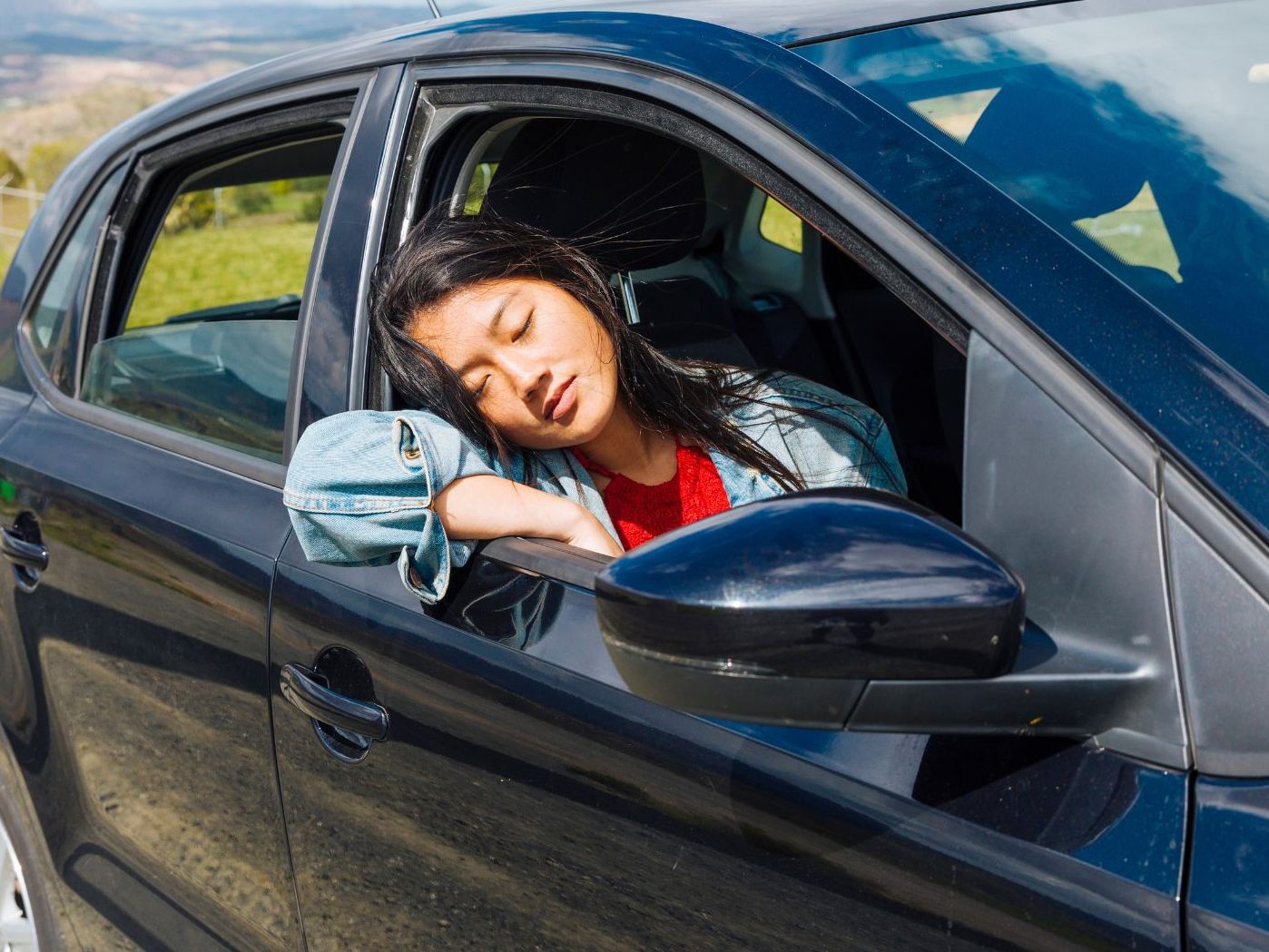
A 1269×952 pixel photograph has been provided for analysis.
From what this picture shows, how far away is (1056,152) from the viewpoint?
1.31 metres

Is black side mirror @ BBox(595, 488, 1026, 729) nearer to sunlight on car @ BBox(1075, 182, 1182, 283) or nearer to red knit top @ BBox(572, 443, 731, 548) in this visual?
sunlight on car @ BBox(1075, 182, 1182, 283)

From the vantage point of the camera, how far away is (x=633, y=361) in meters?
1.81

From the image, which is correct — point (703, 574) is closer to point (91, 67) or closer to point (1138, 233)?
point (1138, 233)

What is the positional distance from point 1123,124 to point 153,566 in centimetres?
129

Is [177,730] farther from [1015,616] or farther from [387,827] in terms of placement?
[1015,616]

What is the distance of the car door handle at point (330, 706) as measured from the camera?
1472 millimetres

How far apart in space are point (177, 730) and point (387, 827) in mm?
490

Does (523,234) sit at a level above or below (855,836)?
above

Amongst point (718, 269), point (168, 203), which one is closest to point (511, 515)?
point (168, 203)

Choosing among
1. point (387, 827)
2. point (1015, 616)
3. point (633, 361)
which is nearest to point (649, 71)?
point (633, 361)

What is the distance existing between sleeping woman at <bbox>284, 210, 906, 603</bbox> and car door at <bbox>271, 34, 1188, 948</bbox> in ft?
0.29

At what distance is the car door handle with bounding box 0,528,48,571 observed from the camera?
2.03 m

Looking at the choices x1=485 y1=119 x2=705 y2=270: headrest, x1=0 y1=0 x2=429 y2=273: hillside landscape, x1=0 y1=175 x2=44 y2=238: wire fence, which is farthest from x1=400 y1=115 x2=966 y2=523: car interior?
x1=0 y1=0 x2=429 y2=273: hillside landscape

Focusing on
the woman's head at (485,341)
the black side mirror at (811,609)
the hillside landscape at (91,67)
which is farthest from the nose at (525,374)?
the hillside landscape at (91,67)
